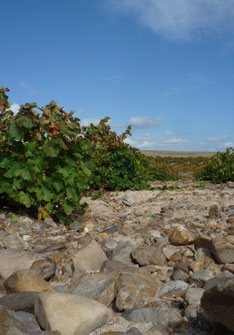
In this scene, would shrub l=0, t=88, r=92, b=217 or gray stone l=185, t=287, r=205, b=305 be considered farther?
shrub l=0, t=88, r=92, b=217

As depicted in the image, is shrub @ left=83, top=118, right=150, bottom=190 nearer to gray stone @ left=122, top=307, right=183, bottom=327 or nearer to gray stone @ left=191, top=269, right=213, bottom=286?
gray stone @ left=191, top=269, right=213, bottom=286

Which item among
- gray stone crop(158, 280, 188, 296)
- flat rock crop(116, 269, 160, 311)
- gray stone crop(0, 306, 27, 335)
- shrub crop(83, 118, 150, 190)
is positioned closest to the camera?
gray stone crop(0, 306, 27, 335)

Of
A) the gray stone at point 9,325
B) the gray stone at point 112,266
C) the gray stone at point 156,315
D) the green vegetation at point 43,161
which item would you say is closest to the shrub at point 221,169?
the green vegetation at point 43,161

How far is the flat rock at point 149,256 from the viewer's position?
4.54 m

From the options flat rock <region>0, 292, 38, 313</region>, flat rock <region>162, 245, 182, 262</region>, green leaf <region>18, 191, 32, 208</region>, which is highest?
green leaf <region>18, 191, 32, 208</region>

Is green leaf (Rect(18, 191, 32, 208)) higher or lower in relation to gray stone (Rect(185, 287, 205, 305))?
higher

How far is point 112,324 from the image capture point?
3443 millimetres

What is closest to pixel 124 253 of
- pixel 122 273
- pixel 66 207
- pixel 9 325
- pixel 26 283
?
pixel 122 273

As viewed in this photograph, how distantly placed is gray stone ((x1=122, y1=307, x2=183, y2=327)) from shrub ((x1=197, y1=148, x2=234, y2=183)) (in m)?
8.77

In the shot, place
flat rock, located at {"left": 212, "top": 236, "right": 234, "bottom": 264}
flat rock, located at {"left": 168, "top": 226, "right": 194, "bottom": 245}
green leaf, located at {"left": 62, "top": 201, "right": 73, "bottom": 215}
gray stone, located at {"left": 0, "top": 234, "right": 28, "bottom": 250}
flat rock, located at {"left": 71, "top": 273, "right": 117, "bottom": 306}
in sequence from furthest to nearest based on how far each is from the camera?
green leaf, located at {"left": 62, "top": 201, "right": 73, "bottom": 215} → gray stone, located at {"left": 0, "top": 234, "right": 28, "bottom": 250} → flat rock, located at {"left": 168, "top": 226, "right": 194, "bottom": 245} → flat rock, located at {"left": 212, "top": 236, "right": 234, "bottom": 264} → flat rock, located at {"left": 71, "top": 273, "right": 117, "bottom": 306}

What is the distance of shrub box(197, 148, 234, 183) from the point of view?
1204 cm

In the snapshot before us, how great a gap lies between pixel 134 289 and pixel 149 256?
876mm

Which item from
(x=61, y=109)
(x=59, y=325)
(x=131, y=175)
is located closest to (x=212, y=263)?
(x=59, y=325)

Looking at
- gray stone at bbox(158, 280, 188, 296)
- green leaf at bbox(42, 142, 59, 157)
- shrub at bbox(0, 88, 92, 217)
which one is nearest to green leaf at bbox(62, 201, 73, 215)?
shrub at bbox(0, 88, 92, 217)
